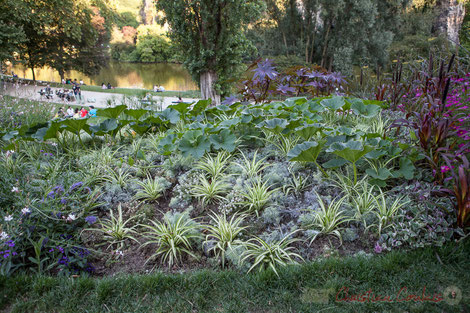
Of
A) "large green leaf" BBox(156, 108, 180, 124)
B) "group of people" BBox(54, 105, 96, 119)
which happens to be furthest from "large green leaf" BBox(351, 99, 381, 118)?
"group of people" BBox(54, 105, 96, 119)

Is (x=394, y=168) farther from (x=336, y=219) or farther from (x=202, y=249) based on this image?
(x=202, y=249)

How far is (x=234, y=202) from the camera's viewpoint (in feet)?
8.47

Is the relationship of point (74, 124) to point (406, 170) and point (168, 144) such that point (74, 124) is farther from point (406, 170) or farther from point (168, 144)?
point (406, 170)

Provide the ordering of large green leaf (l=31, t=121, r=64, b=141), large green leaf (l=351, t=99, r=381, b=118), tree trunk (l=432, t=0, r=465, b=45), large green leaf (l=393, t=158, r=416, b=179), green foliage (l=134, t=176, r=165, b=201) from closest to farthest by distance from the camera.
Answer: large green leaf (l=393, t=158, r=416, b=179) < green foliage (l=134, t=176, r=165, b=201) < large green leaf (l=31, t=121, r=64, b=141) < large green leaf (l=351, t=99, r=381, b=118) < tree trunk (l=432, t=0, r=465, b=45)

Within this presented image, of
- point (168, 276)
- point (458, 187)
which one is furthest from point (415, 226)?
point (168, 276)

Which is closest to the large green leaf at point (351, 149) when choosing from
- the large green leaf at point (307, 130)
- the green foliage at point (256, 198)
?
the large green leaf at point (307, 130)

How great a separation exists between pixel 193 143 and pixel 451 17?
1016 inches

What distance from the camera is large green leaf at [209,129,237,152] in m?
3.11

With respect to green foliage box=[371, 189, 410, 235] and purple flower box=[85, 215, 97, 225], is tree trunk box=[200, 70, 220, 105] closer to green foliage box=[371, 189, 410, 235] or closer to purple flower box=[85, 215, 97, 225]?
purple flower box=[85, 215, 97, 225]

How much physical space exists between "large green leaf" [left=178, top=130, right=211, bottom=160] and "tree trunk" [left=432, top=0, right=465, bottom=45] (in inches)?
973

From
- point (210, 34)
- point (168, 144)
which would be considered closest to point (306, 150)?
point (168, 144)

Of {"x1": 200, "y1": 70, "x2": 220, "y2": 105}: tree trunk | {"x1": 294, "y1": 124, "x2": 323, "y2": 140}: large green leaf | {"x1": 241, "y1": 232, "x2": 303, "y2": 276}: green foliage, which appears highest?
{"x1": 200, "y1": 70, "x2": 220, "y2": 105}: tree trunk

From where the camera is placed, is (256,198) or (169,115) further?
(169,115)

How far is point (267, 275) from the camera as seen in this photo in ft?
6.31
